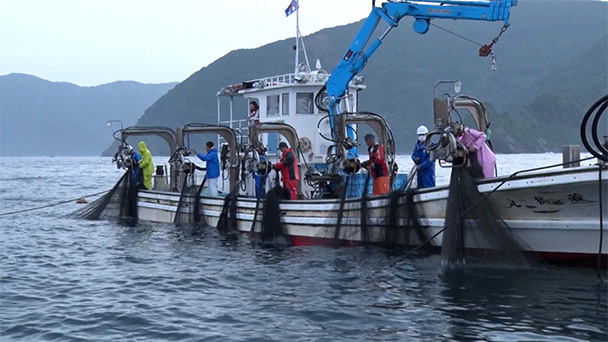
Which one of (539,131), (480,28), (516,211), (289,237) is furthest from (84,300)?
(480,28)

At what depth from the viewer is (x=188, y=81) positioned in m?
157

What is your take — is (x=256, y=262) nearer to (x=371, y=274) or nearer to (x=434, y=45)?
(x=371, y=274)

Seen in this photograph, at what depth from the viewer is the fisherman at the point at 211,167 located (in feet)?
58.6

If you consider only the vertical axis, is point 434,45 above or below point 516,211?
above

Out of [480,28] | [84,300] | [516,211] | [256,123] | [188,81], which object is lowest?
[84,300]

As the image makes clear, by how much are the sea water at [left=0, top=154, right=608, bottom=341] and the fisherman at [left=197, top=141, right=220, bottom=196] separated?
256 cm

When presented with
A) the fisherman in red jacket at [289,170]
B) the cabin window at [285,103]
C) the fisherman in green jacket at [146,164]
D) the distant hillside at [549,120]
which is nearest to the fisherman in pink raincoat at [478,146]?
the fisherman in red jacket at [289,170]

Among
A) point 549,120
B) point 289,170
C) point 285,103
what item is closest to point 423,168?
point 289,170

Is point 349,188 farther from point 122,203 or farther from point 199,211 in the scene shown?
point 122,203

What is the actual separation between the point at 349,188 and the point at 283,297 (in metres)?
A: 4.06

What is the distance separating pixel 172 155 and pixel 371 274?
336 inches

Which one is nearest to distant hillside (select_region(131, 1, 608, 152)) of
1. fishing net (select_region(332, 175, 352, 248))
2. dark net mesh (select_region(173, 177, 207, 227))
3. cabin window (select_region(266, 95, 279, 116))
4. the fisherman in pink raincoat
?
cabin window (select_region(266, 95, 279, 116))

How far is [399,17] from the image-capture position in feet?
51.2

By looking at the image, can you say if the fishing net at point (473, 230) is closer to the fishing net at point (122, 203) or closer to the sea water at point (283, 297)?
the sea water at point (283, 297)
